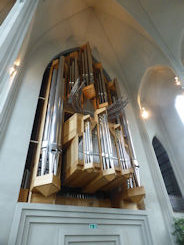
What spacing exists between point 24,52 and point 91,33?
4.64 metres

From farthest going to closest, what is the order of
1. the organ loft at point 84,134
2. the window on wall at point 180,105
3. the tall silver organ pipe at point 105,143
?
the window on wall at point 180,105, the tall silver organ pipe at point 105,143, the organ loft at point 84,134

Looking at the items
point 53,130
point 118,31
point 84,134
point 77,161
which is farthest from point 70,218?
point 118,31

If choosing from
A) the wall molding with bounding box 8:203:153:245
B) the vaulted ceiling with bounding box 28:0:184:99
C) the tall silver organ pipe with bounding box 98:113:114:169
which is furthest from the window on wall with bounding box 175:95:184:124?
the wall molding with bounding box 8:203:153:245

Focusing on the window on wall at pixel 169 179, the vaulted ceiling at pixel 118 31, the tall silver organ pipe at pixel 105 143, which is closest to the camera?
the tall silver organ pipe at pixel 105 143

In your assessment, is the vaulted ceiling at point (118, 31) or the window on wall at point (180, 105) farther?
the window on wall at point (180, 105)

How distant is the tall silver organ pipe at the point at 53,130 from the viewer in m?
3.07

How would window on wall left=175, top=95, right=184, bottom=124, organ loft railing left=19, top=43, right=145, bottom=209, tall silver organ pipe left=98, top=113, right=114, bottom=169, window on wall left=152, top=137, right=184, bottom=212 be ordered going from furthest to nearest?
window on wall left=175, top=95, right=184, bottom=124 → window on wall left=152, top=137, right=184, bottom=212 → tall silver organ pipe left=98, top=113, right=114, bottom=169 → organ loft railing left=19, top=43, right=145, bottom=209

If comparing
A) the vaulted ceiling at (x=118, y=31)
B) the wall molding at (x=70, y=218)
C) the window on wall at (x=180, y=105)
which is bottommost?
the wall molding at (x=70, y=218)

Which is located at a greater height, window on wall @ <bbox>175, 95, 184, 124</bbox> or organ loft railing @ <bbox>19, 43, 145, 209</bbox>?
window on wall @ <bbox>175, 95, 184, 124</bbox>

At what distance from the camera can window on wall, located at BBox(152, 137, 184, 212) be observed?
530 centimetres

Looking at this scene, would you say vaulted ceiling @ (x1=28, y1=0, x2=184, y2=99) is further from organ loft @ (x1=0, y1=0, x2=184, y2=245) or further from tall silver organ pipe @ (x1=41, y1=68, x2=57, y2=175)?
tall silver organ pipe @ (x1=41, y1=68, x2=57, y2=175)

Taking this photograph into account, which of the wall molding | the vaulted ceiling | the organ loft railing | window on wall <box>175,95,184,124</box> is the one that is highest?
the vaulted ceiling

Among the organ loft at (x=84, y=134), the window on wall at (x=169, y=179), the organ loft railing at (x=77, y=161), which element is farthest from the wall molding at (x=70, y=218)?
the window on wall at (x=169, y=179)

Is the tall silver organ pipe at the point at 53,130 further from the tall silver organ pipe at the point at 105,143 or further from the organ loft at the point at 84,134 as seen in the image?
the tall silver organ pipe at the point at 105,143
